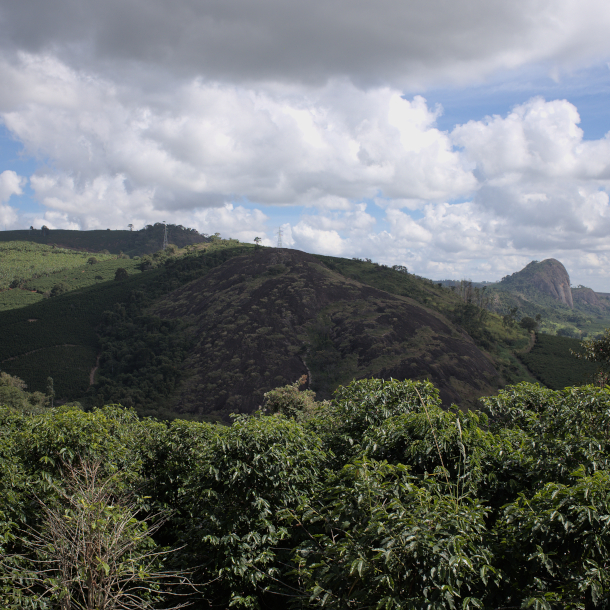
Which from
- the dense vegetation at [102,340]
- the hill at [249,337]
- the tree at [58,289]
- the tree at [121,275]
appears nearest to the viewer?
the hill at [249,337]

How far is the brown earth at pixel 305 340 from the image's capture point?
129 feet

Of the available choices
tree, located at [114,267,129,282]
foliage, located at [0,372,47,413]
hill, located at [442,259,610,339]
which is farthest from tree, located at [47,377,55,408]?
hill, located at [442,259,610,339]

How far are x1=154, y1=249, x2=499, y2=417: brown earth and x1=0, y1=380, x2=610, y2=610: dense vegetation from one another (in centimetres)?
2847

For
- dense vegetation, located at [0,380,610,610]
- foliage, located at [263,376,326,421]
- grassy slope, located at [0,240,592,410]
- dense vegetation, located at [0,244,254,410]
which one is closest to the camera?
dense vegetation, located at [0,380,610,610]

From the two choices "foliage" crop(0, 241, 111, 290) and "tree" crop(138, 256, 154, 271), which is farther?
"foliage" crop(0, 241, 111, 290)

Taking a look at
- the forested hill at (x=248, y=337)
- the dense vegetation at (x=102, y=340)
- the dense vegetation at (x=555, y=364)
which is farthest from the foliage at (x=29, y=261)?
the dense vegetation at (x=555, y=364)

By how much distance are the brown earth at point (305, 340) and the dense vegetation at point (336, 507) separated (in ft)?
93.4

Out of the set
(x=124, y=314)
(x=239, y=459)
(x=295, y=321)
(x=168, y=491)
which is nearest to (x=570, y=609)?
(x=239, y=459)

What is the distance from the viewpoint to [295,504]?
7023mm

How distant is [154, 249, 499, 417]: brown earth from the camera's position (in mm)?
39438

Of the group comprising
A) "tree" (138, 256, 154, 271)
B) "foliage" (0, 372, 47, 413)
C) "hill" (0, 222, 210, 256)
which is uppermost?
"hill" (0, 222, 210, 256)

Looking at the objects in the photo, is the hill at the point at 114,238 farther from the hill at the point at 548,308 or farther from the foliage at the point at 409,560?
the foliage at the point at 409,560

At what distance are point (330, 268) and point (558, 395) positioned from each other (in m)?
58.8

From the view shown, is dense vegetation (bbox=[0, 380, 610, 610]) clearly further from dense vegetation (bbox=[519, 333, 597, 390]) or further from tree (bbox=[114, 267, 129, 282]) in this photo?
tree (bbox=[114, 267, 129, 282])
